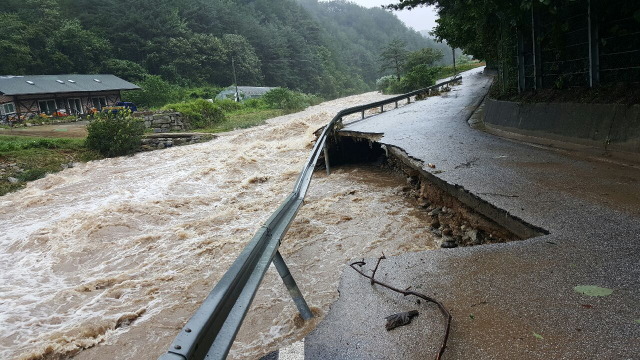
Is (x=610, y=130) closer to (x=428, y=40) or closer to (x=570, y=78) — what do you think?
(x=570, y=78)

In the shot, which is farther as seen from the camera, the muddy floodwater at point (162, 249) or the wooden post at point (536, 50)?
the wooden post at point (536, 50)

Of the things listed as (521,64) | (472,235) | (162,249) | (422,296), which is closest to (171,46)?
(521,64)

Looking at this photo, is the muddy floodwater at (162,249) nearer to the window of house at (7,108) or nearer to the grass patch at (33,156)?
the grass patch at (33,156)

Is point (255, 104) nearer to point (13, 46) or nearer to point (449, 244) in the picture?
point (13, 46)

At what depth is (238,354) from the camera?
4250 mm

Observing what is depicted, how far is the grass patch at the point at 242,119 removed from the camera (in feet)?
99.1

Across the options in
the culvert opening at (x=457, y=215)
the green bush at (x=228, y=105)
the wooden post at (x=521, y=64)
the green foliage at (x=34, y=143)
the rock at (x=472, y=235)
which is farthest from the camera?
the green bush at (x=228, y=105)

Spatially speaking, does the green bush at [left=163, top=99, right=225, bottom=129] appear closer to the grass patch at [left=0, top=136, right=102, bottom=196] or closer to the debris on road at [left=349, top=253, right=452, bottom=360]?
the grass patch at [left=0, top=136, right=102, bottom=196]

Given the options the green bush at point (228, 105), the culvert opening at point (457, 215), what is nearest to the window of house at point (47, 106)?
the green bush at point (228, 105)

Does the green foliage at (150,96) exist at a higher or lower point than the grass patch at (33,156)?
higher

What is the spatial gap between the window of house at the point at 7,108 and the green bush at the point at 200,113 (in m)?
13.1

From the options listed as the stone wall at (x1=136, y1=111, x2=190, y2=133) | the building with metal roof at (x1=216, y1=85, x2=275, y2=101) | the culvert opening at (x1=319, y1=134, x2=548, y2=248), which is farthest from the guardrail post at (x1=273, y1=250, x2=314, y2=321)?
the building with metal roof at (x1=216, y1=85, x2=275, y2=101)

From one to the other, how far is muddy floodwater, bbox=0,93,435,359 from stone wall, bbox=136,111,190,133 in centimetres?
1455

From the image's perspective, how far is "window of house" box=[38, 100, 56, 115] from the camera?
3722cm
